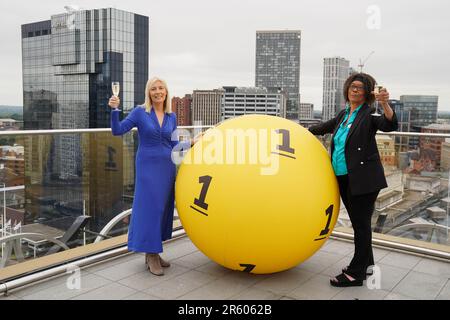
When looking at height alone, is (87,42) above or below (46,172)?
above

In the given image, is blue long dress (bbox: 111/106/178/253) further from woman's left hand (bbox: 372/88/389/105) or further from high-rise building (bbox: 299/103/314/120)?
high-rise building (bbox: 299/103/314/120)

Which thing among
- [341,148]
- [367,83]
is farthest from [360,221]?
[367,83]

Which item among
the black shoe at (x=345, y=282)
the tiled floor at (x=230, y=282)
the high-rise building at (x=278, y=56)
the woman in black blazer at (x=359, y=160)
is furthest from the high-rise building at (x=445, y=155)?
the high-rise building at (x=278, y=56)

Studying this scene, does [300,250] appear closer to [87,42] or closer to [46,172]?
[46,172]

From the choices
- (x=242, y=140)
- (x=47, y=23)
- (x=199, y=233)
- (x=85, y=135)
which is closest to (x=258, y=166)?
(x=242, y=140)

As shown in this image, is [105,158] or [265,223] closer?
[265,223]

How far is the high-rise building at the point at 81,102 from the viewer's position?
5.24 m

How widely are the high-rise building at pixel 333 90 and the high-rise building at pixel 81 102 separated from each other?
2.46 meters

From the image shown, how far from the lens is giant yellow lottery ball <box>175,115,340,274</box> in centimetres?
380

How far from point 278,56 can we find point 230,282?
93.6m

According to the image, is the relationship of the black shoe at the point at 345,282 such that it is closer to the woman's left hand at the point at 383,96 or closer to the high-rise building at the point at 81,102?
the woman's left hand at the point at 383,96

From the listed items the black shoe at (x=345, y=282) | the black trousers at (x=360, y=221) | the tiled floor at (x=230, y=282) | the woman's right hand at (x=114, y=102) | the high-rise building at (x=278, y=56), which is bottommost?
the tiled floor at (x=230, y=282)

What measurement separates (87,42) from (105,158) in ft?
135

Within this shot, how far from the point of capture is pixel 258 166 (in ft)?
12.6
